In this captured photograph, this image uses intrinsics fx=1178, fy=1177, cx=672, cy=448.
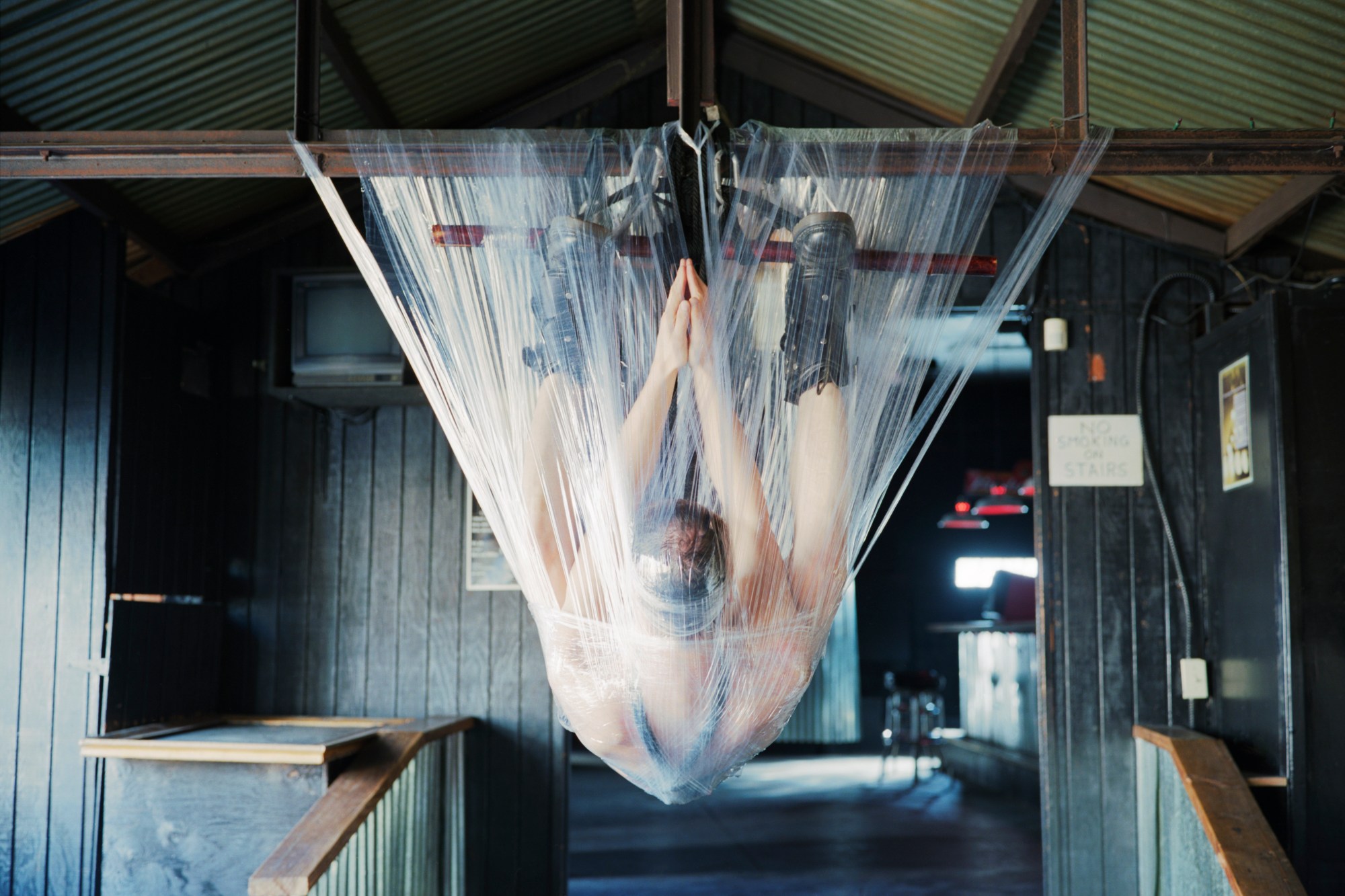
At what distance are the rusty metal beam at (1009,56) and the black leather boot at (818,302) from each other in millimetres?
1405

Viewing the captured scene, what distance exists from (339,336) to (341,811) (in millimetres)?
1554

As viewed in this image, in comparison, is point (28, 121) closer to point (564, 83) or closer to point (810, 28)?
point (564, 83)

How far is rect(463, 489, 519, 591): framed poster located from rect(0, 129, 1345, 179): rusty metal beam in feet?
5.88

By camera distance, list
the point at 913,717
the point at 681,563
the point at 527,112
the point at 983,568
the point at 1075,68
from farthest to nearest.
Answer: the point at 983,568
the point at 913,717
the point at 527,112
the point at 1075,68
the point at 681,563

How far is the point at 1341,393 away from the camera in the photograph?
334cm

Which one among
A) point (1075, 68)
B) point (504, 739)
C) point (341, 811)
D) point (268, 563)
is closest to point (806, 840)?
point (504, 739)

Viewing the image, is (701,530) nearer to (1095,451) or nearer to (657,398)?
(657,398)

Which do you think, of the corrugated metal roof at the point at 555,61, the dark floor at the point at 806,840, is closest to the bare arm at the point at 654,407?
the corrugated metal roof at the point at 555,61

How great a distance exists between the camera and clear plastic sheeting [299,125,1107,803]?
7.04 feet

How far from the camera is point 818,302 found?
213 centimetres

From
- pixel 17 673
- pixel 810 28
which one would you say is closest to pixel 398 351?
pixel 17 673

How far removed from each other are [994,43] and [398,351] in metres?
2.07

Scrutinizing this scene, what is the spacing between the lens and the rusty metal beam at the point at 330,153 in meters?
2.40

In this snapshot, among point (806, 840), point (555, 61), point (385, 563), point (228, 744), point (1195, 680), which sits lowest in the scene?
point (806, 840)
